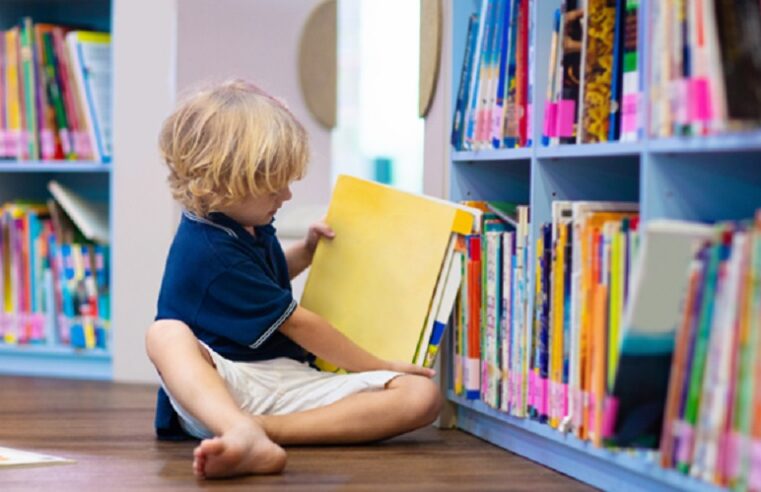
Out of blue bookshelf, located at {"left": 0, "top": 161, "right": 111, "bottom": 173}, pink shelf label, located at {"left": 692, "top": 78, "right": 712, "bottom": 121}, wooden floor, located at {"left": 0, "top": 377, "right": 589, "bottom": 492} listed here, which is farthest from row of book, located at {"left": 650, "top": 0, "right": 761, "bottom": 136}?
blue bookshelf, located at {"left": 0, "top": 161, "right": 111, "bottom": 173}

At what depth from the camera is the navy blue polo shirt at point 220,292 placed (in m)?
1.83

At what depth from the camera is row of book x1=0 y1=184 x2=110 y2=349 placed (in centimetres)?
275

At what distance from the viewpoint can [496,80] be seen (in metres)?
1.91

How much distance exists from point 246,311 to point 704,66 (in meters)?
0.80

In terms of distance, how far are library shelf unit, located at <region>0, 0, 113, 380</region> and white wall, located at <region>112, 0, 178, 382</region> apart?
0.21ft

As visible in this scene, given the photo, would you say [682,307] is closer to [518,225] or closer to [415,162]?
[518,225]

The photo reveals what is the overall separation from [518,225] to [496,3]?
0.37 m

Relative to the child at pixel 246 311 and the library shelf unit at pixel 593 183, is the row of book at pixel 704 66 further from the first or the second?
the child at pixel 246 311

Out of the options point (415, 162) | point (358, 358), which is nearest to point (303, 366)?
point (358, 358)

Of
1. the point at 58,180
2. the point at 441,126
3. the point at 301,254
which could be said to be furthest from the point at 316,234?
the point at 58,180

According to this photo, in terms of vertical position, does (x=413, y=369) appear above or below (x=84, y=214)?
below

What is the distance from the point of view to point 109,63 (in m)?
2.78

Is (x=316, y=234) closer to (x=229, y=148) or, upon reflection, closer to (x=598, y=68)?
(x=229, y=148)

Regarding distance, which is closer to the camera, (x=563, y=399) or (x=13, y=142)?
(x=563, y=399)
